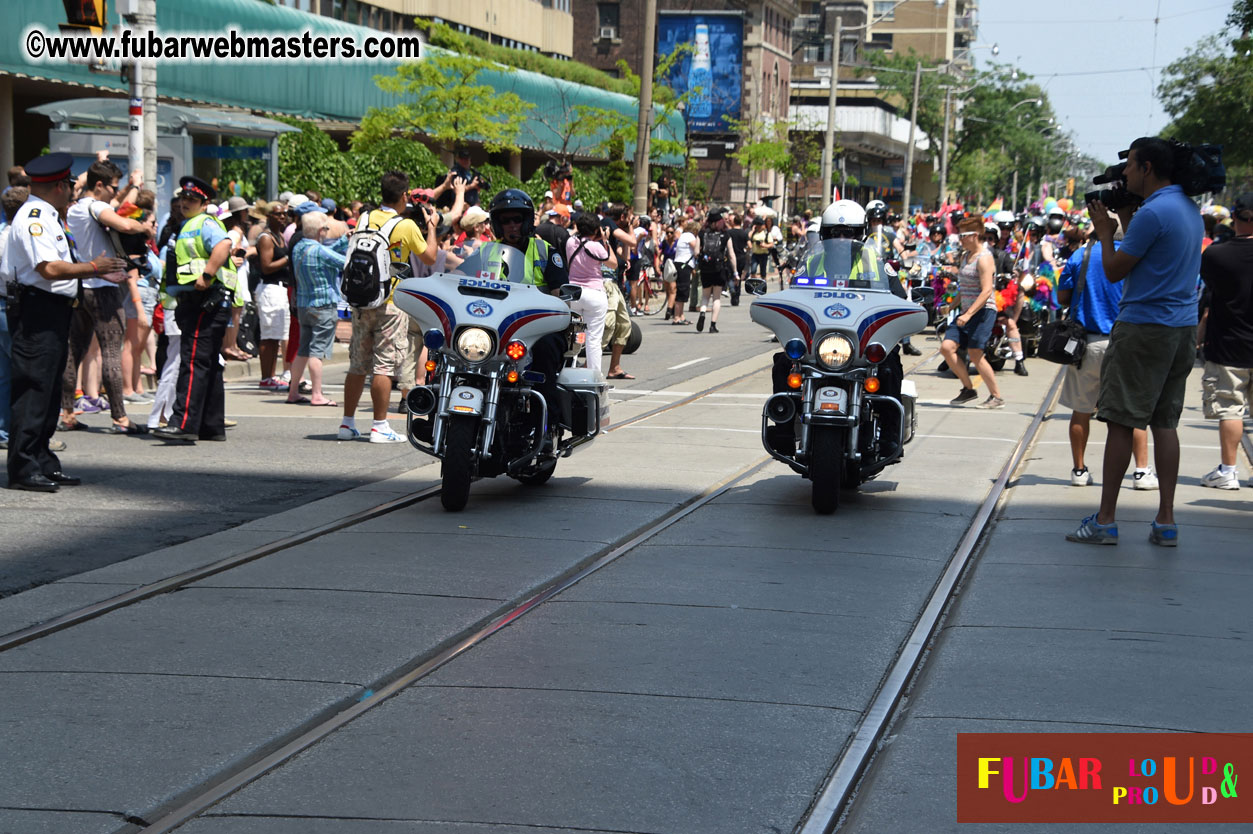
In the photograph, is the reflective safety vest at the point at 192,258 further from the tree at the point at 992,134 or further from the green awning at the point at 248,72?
the tree at the point at 992,134

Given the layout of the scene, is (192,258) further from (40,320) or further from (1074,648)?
(1074,648)

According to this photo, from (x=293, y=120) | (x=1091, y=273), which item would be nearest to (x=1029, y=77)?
(x=293, y=120)

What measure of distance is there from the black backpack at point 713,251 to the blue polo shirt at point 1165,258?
53.2ft

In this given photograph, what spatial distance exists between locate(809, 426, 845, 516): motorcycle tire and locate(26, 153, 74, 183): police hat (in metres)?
4.75

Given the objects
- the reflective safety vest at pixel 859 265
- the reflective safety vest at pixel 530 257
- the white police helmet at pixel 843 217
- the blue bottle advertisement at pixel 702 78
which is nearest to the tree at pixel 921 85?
the blue bottle advertisement at pixel 702 78

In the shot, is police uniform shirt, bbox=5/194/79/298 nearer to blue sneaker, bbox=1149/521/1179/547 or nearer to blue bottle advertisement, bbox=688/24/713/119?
blue sneaker, bbox=1149/521/1179/547

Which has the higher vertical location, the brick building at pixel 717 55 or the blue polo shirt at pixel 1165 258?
the brick building at pixel 717 55

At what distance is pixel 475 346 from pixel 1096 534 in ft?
11.7

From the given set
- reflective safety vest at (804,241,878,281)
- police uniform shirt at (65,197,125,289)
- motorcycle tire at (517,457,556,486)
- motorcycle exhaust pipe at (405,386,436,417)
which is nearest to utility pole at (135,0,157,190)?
police uniform shirt at (65,197,125,289)

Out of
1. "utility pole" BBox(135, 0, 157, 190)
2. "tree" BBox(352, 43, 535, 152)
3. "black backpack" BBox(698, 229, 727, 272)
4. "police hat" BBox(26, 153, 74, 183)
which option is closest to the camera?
"police hat" BBox(26, 153, 74, 183)

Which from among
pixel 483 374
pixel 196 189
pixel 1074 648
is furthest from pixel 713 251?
pixel 1074 648

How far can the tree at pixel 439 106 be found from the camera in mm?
35750

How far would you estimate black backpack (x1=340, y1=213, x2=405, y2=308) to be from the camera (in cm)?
1116

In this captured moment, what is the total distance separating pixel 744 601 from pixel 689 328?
761 inches
